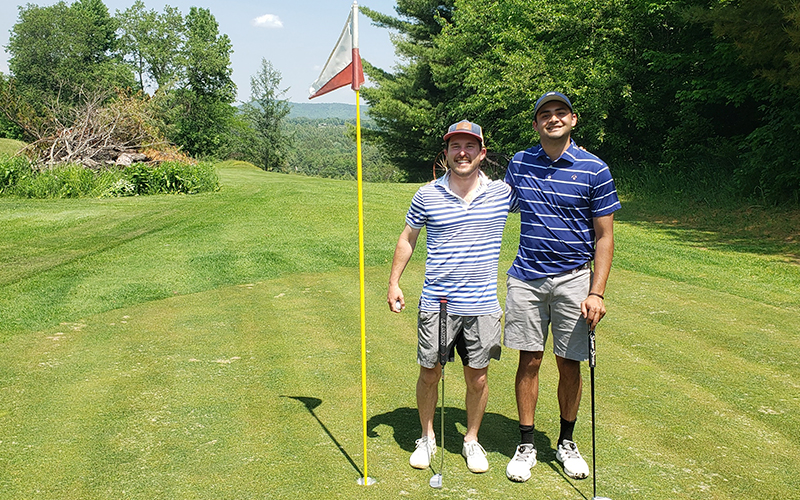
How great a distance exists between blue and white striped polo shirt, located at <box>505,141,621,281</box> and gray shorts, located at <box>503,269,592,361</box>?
0.07 m

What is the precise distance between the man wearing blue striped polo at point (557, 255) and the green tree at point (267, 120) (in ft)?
195

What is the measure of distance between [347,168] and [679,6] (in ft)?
373

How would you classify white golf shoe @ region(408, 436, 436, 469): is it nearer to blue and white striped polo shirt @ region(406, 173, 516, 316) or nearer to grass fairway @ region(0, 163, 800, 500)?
grass fairway @ region(0, 163, 800, 500)

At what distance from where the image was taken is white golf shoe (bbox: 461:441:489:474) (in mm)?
3989

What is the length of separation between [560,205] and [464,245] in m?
0.58

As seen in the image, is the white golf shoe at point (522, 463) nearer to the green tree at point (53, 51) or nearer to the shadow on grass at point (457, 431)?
the shadow on grass at point (457, 431)

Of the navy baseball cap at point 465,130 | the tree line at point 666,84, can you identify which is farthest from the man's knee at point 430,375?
the tree line at point 666,84

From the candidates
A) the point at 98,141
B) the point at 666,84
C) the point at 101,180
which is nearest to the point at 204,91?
the point at 98,141

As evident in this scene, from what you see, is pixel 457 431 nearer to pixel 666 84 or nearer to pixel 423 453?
pixel 423 453

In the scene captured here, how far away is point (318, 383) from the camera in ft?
18.1

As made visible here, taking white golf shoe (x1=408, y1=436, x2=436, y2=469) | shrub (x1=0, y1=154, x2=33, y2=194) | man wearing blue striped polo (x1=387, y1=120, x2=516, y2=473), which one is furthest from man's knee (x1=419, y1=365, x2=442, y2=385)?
shrub (x1=0, y1=154, x2=33, y2=194)

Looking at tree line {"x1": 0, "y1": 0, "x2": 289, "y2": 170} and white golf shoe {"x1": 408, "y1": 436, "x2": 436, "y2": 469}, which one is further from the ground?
tree line {"x1": 0, "y1": 0, "x2": 289, "y2": 170}

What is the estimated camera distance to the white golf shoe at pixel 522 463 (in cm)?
388

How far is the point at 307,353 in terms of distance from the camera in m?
6.29
